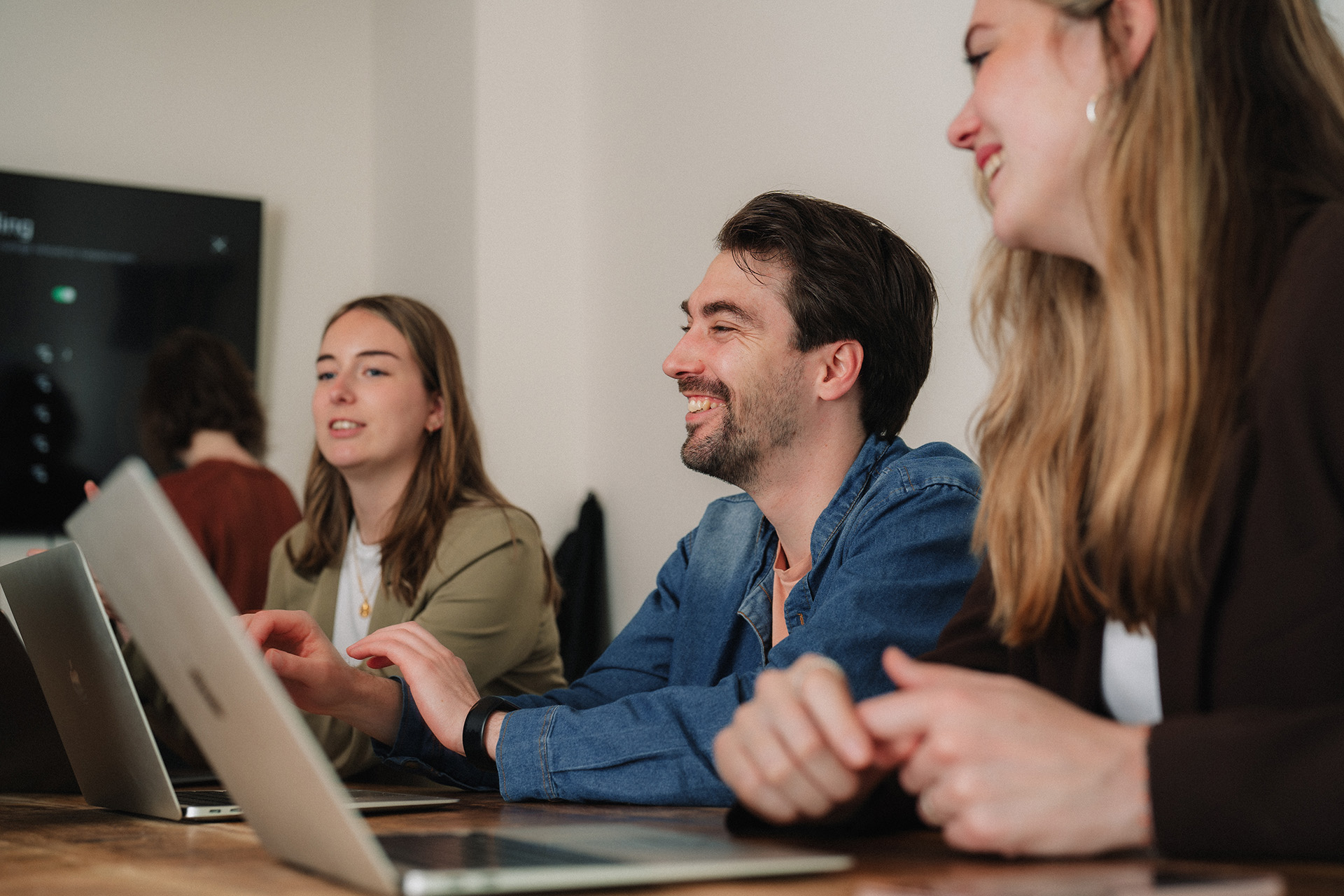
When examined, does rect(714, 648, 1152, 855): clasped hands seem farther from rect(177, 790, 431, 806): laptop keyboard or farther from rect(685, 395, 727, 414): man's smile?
rect(685, 395, 727, 414): man's smile

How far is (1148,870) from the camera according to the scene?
613 millimetres

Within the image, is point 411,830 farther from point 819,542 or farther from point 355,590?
point 355,590

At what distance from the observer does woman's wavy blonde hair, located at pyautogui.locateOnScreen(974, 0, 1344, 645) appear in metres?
0.78

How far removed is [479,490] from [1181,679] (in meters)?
1.76

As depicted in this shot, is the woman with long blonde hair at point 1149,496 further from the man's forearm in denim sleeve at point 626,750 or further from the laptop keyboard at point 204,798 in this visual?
the laptop keyboard at point 204,798

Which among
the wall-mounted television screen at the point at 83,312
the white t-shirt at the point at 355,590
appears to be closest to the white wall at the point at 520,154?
the wall-mounted television screen at the point at 83,312

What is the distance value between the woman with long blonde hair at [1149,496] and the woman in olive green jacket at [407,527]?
1.15m

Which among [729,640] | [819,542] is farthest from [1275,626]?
[729,640]

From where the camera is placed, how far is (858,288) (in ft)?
5.49

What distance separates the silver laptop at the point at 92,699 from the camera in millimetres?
994

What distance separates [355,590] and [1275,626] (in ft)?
5.85

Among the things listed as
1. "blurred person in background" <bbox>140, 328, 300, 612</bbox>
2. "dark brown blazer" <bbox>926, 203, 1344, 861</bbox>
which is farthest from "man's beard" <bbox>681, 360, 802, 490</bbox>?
"blurred person in background" <bbox>140, 328, 300, 612</bbox>

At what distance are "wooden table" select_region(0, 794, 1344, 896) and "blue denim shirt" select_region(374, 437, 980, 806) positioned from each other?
0.25 feet

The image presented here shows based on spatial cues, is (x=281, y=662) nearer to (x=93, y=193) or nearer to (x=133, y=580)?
(x=133, y=580)
